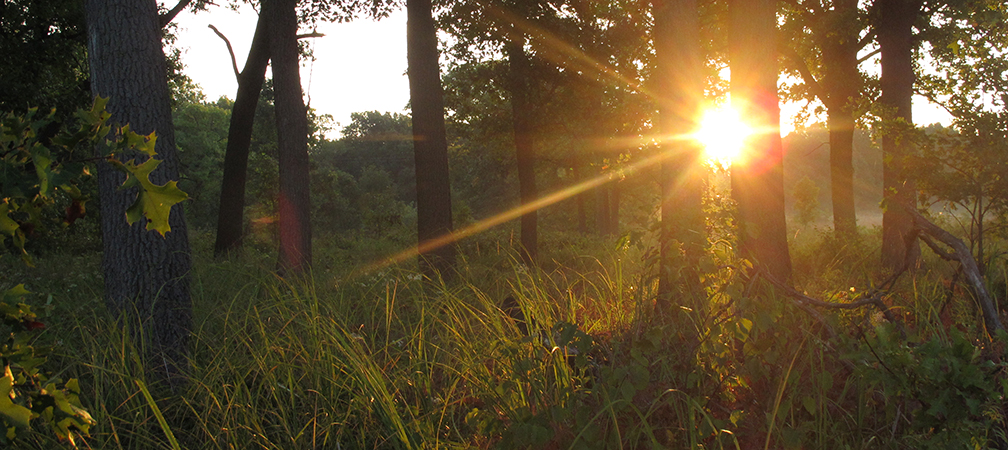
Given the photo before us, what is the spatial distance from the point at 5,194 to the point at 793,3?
13.6 metres

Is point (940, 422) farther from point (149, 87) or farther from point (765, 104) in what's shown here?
point (149, 87)

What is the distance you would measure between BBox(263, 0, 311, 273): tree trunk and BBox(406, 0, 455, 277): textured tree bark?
1.64 m

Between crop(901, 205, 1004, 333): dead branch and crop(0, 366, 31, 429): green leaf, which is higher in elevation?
crop(0, 366, 31, 429): green leaf

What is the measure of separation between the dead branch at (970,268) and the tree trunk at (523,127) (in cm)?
1115

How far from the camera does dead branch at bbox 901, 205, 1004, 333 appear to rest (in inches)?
123

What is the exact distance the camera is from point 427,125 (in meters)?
8.88

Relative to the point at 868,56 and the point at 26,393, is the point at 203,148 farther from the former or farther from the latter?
the point at 26,393

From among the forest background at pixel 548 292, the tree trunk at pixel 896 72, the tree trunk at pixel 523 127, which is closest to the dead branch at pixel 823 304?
the forest background at pixel 548 292

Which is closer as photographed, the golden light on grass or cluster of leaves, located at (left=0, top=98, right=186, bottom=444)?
cluster of leaves, located at (left=0, top=98, right=186, bottom=444)

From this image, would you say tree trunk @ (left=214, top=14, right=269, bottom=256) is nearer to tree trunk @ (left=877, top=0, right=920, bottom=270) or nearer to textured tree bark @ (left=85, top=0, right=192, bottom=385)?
textured tree bark @ (left=85, top=0, right=192, bottom=385)

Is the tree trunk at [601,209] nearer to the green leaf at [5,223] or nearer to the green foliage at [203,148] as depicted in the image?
the green foliage at [203,148]

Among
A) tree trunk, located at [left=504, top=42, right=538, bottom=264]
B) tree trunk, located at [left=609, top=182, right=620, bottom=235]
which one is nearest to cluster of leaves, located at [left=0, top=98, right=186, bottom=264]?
tree trunk, located at [left=504, top=42, right=538, bottom=264]

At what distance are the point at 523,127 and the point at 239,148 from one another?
7.04m

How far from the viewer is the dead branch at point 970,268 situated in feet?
10.3
